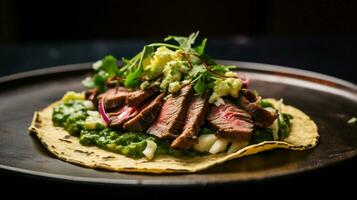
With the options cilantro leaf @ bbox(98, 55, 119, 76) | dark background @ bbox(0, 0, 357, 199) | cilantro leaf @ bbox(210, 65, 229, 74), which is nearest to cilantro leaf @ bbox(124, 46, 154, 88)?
cilantro leaf @ bbox(98, 55, 119, 76)

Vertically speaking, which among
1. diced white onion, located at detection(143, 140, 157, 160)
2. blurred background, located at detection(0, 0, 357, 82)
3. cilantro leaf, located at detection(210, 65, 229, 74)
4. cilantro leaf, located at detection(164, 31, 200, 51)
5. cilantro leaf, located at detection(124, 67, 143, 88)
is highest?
cilantro leaf, located at detection(164, 31, 200, 51)

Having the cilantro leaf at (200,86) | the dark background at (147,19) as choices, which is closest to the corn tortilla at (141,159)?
the cilantro leaf at (200,86)

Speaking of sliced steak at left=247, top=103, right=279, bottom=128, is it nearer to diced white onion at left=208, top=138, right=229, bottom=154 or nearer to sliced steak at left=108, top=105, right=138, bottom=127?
diced white onion at left=208, top=138, right=229, bottom=154

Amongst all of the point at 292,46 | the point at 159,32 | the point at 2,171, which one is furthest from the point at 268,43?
the point at 2,171

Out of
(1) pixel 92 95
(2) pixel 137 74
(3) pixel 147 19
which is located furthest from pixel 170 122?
(3) pixel 147 19

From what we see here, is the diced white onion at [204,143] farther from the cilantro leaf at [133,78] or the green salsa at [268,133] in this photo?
the cilantro leaf at [133,78]
